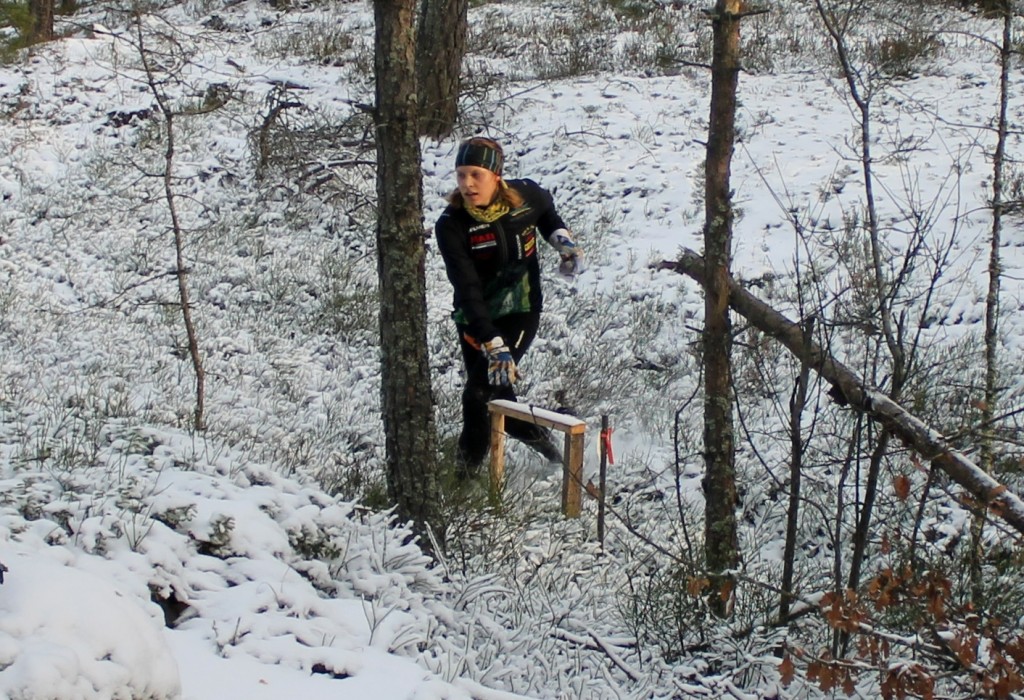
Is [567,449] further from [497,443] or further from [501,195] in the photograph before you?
[501,195]

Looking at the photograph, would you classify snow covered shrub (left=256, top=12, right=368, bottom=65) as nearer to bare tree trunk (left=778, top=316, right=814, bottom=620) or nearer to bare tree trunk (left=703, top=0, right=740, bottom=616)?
bare tree trunk (left=703, top=0, right=740, bottom=616)

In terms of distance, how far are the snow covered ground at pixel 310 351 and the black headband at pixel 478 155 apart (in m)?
0.53

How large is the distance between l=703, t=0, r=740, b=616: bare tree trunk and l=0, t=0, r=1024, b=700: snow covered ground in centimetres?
49

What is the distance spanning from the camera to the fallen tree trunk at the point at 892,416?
317cm

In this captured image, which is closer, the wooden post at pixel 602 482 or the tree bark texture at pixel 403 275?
the tree bark texture at pixel 403 275

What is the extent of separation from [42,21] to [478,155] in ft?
42.2

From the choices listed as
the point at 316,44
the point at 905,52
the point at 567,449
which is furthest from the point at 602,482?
the point at 316,44

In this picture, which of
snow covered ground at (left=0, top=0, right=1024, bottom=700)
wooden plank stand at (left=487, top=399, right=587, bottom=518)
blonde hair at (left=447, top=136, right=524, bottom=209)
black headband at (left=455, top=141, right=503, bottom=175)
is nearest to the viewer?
snow covered ground at (left=0, top=0, right=1024, bottom=700)

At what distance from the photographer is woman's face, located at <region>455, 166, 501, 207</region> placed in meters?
5.01

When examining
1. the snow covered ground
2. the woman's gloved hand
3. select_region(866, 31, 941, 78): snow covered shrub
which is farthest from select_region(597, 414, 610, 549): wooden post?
select_region(866, 31, 941, 78): snow covered shrub

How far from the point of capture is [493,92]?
→ 13.1 metres

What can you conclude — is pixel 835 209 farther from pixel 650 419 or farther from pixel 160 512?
pixel 160 512

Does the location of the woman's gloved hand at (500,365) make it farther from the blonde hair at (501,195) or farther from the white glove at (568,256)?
the blonde hair at (501,195)

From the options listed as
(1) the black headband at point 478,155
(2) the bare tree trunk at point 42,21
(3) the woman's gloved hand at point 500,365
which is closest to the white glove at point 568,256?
(1) the black headband at point 478,155
